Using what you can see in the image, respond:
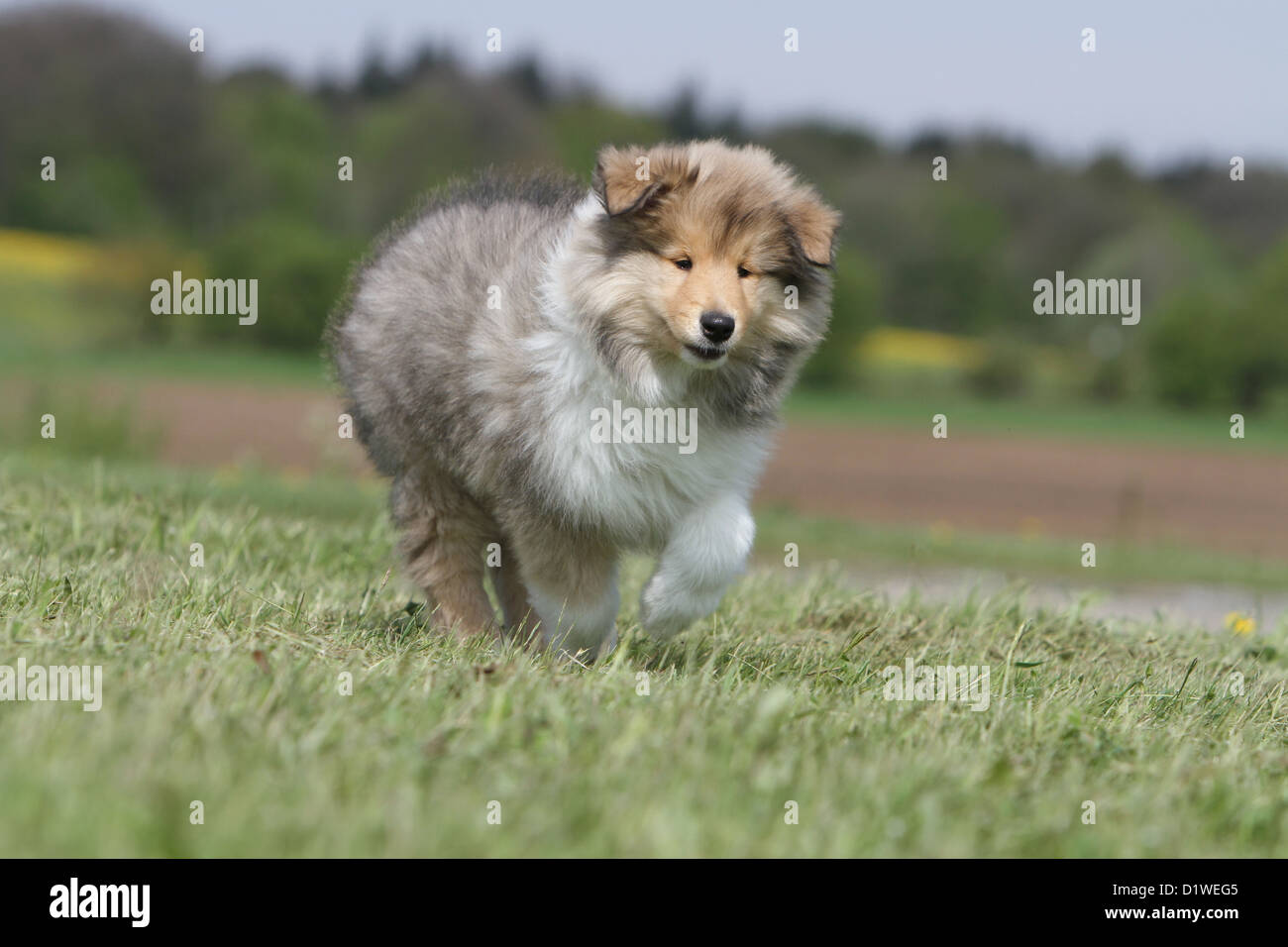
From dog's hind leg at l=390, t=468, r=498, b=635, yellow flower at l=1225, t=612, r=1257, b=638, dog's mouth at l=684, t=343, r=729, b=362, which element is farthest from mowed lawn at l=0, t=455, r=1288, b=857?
dog's mouth at l=684, t=343, r=729, b=362

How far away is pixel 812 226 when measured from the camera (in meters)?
4.79

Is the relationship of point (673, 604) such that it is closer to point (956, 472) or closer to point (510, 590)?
point (510, 590)

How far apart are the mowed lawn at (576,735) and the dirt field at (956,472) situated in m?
7.92

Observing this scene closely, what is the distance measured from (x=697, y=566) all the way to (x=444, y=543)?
124 centimetres

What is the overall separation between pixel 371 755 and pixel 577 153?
40.0 metres

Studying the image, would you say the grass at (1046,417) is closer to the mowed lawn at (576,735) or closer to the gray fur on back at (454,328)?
the gray fur on back at (454,328)

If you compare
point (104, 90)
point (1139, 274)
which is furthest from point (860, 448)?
point (104, 90)

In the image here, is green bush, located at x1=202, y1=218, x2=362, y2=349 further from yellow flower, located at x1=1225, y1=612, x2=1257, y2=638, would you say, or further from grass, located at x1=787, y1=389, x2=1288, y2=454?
yellow flower, located at x1=1225, y1=612, x2=1257, y2=638

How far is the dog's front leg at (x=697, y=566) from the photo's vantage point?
15.3 feet

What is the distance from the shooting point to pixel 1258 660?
19.6 ft

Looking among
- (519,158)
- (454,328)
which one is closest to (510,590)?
(454,328)

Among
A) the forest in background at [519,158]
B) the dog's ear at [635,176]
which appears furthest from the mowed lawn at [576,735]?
the forest in background at [519,158]

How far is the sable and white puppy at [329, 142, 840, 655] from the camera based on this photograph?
15.1 ft
